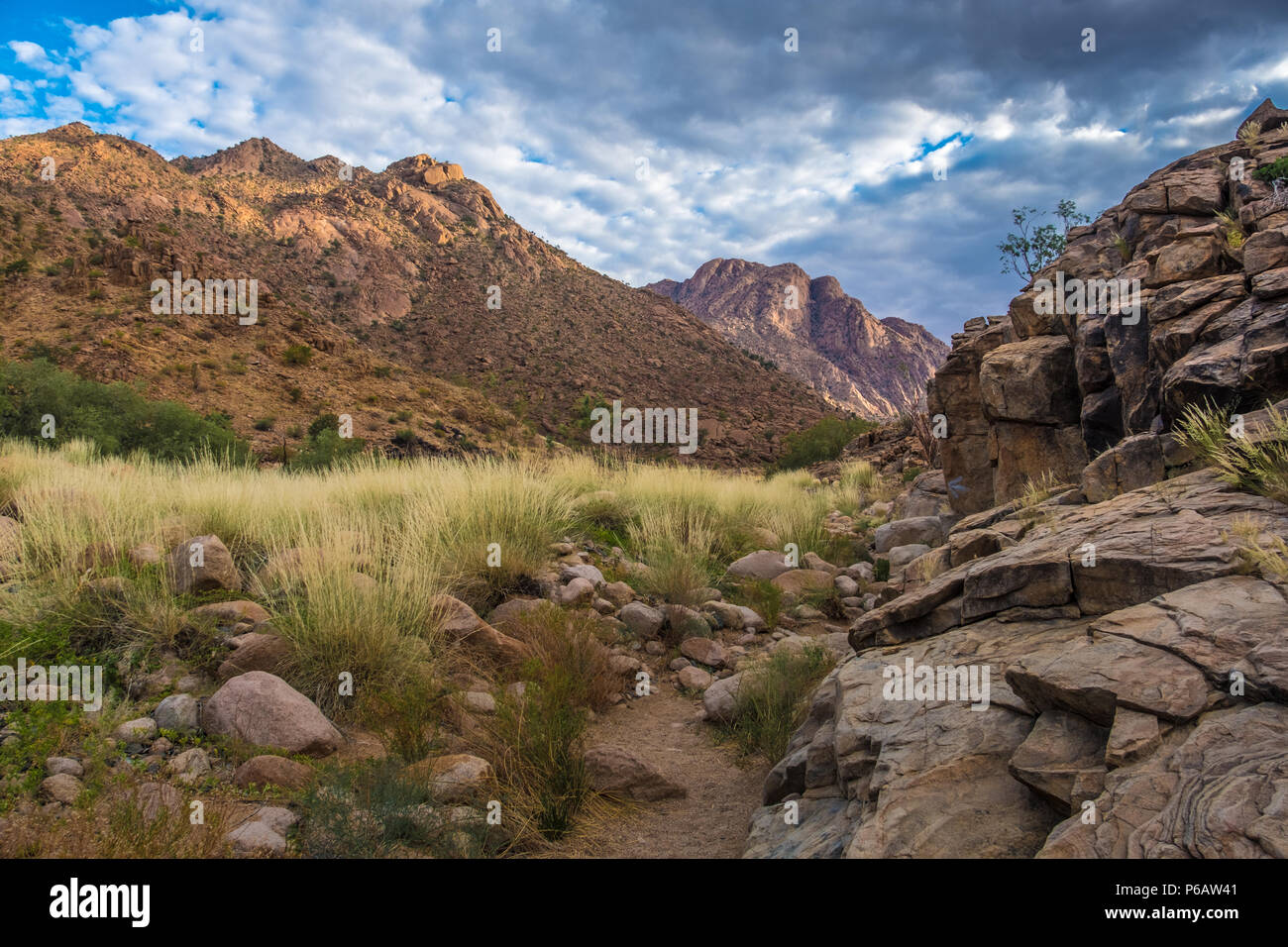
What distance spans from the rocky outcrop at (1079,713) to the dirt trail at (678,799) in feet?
1.09

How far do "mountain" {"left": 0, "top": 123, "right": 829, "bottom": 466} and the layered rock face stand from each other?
16.4 meters

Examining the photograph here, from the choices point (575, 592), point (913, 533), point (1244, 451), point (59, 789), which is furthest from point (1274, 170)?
point (59, 789)

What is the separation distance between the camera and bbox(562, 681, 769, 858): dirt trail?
3.35 meters

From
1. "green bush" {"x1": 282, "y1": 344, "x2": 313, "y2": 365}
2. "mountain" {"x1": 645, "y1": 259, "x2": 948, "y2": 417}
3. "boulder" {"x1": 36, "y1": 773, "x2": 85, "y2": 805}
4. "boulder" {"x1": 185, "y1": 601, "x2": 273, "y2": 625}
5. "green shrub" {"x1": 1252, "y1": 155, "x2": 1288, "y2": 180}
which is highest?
"mountain" {"x1": 645, "y1": 259, "x2": 948, "y2": 417}

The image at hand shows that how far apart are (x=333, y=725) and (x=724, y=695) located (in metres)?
2.59

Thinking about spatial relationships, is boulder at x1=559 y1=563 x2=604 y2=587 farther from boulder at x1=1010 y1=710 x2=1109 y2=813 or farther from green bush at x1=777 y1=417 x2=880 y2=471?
green bush at x1=777 y1=417 x2=880 y2=471

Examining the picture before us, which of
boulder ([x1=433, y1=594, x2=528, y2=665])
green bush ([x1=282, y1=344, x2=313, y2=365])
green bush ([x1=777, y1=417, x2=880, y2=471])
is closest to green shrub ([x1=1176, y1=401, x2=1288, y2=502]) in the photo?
boulder ([x1=433, y1=594, x2=528, y2=665])

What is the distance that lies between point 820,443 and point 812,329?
96.1 meters

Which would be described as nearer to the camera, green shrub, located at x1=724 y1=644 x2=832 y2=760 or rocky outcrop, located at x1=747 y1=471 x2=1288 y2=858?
rocky outcrop, located at x1=747 y1=471 x2=1288 y2=858

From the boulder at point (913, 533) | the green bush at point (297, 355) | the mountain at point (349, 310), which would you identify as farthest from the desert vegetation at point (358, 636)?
the green bush at point (297, 355)

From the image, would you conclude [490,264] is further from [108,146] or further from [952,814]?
[952,814]

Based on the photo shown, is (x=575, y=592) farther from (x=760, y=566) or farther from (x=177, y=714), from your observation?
(x=177, y=714)

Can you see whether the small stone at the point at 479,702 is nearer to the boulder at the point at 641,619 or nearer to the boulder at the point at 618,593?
the boulder at the point at 641,619

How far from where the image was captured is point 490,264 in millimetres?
52219
